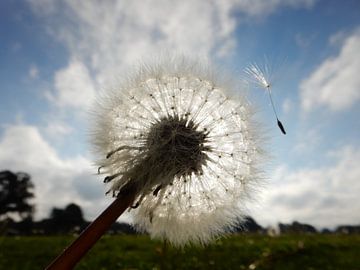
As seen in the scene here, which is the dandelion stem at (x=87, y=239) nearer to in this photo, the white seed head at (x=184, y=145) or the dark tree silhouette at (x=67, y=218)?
the white seed head at (x=184, y=145)

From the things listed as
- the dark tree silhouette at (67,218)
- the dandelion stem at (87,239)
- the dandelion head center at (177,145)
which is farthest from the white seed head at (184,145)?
the dark tree silhouette at (67,218)

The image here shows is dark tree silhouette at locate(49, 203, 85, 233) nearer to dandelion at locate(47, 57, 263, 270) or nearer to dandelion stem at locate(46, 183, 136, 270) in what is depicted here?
dandelion at locate(47, 57, 263, 270)

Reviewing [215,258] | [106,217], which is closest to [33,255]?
[215,258]

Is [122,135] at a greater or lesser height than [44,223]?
lesser

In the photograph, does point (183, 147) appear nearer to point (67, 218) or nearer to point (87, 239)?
point (87, 239)

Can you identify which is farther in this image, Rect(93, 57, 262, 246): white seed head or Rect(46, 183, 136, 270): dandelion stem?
Rect(93, 57, 262, 246): white seed head

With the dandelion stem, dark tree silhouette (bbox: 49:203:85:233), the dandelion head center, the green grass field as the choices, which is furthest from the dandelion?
dark tree silhouette (bbox: 49:203:85:233)

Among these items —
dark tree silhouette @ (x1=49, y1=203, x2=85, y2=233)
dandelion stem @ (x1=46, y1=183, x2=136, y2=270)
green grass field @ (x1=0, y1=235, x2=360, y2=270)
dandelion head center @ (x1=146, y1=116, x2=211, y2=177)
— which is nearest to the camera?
dandelion stem @ (x1=46, y1=183, x2=136, y2=270)

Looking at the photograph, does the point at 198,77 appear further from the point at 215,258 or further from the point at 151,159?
the point at 215,258
